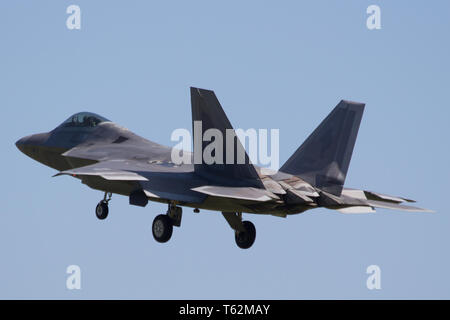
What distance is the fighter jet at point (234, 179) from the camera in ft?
82.7

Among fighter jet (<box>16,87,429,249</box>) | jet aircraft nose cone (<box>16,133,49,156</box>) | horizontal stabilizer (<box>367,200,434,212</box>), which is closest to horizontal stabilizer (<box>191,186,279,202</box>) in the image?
fighter jet (<box>16,87,429,249</box>)

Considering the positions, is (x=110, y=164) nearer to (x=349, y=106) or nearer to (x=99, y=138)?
(x=99, y=138)

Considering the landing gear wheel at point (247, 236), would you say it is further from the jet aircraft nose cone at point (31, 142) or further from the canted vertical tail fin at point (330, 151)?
the jet aircraft nose cone at point (31, 142)

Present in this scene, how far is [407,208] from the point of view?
2720 cm

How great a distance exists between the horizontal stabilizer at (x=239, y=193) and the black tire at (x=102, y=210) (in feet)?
20.3

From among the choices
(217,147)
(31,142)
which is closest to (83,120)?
(31,142)

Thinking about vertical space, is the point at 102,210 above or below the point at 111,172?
below

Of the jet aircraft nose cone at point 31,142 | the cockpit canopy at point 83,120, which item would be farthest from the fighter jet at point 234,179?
the jet aircraft nose cone at point 31,142

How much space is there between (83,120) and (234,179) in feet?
30.1

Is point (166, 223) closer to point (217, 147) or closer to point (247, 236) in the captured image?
point (247, 236)

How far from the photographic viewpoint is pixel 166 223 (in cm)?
2720

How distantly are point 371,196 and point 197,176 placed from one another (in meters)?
5.73

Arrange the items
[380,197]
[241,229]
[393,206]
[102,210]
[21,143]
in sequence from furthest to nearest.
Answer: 1. [21,143]
2. [102,210]
3. [241,229]
4. [380,197]
5. [393,206]

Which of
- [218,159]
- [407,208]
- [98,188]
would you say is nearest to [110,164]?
[98,188]
